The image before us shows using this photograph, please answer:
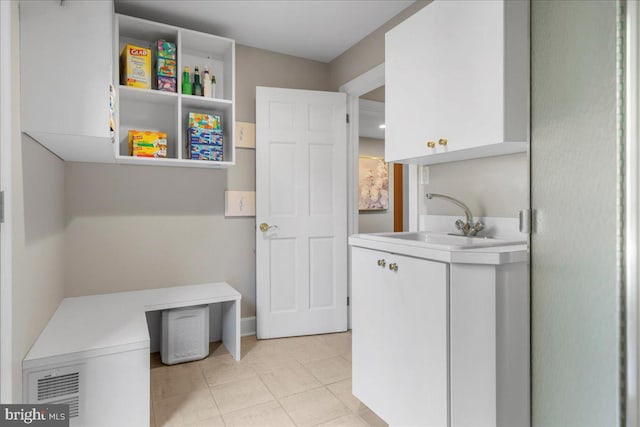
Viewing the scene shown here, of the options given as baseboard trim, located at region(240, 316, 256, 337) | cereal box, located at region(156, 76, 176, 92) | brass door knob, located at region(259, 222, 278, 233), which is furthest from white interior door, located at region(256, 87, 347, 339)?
cereal box, located at region(156, 76, 176, 92)

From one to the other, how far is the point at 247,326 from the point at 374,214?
9.76 feet

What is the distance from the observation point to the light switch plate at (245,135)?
3.13 metres

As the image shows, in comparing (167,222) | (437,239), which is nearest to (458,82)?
(437,239)


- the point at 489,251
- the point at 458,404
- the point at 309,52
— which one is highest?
the point at 309,52

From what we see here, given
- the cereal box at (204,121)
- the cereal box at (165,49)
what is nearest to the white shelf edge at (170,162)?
the cereal box at (204,121)

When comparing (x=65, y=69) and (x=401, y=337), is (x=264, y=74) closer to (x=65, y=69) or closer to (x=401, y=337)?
(x=65, y=69)

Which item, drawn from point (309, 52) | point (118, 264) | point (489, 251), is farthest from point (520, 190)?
point (118, 264)

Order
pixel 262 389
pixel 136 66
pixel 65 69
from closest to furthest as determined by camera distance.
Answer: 1. pixel 65 69
2. pixel 262 389
3. pixel 136 66

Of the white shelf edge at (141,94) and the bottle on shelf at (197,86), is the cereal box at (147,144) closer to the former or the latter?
the white shelf edge at (141,94)

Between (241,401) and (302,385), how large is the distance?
0.38 metres

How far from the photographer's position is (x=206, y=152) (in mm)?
2736

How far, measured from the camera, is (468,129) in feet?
5.30

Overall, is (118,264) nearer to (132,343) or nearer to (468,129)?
(132,343)

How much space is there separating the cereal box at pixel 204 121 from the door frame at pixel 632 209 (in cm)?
246
